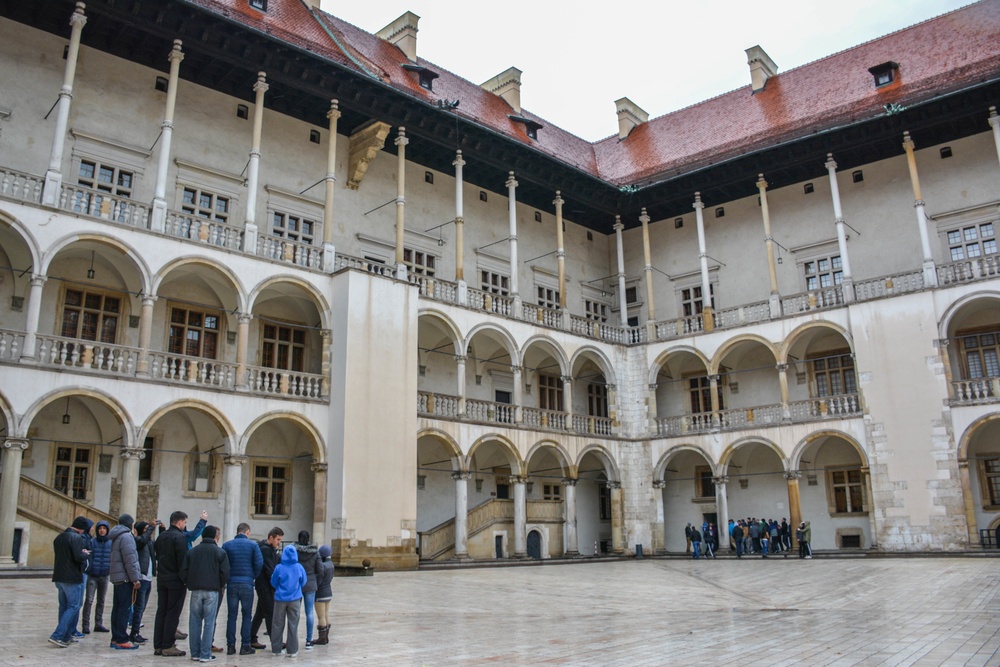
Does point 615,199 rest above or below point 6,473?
above

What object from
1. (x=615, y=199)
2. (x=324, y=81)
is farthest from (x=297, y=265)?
(x=615, y=199)

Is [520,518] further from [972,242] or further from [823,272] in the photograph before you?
[972,242]

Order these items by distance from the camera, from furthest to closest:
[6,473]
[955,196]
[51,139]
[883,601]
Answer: [955,196] → [51,139] → [6,473] → [883,601]

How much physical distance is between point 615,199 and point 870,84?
8943 millimetres

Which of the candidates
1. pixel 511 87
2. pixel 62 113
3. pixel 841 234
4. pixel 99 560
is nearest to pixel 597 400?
pixel 841 234

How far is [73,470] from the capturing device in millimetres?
18281

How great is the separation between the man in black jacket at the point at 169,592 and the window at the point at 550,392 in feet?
69.0

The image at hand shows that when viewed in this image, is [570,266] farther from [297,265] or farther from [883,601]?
[883,601]

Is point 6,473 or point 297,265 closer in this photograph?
point 6,473

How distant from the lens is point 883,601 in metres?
11.9

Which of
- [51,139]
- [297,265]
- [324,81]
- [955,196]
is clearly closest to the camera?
[51,139]

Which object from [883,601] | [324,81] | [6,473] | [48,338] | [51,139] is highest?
[324,81]

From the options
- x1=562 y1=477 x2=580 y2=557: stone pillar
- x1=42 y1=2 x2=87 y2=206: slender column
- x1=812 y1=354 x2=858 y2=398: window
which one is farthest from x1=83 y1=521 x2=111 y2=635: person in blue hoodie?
x1=812 y1=354 x2=858 y2=398: window

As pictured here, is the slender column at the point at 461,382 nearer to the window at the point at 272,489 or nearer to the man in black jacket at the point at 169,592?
the window at the point at 272,489
